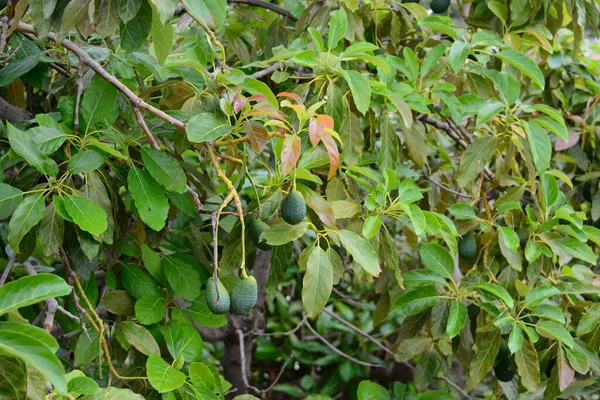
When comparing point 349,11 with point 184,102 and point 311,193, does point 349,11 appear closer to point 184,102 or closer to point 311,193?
point 184,102

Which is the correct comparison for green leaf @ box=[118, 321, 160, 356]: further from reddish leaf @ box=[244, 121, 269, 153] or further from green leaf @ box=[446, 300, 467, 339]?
green leaf @ box=[446, 300, 467, 339]

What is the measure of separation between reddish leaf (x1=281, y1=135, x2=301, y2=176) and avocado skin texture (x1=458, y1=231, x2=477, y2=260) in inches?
31.9

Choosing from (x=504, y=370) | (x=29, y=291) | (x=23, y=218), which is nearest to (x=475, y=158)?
(x=504, y=370)

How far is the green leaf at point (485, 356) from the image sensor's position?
70.0 inches

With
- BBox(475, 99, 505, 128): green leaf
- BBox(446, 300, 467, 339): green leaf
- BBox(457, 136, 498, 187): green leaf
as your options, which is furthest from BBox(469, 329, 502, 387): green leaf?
BBox(475, 99, 505, 128): green leaf

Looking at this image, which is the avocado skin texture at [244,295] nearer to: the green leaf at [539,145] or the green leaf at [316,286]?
the green leaf at [316,286]

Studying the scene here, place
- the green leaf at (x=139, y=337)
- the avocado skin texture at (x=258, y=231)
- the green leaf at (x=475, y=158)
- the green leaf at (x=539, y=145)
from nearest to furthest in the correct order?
the avocado skin texture at (x=258, y=231)
the green leaf at (x=139, y=337)
the green leaf at (x=539, y=145)
the green leaf at (x=475, y=158)

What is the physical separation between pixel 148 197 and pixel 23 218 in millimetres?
246

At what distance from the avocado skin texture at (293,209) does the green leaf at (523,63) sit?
0.76 m

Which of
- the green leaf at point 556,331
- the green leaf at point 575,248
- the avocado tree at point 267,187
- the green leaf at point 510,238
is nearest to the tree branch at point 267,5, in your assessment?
the avocado tree at point 267,187

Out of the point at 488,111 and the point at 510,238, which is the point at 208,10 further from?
the point at 510,238

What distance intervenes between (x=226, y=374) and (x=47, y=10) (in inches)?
66.0

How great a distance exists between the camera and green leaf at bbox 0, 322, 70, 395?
92 cm

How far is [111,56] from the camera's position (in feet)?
5.28
